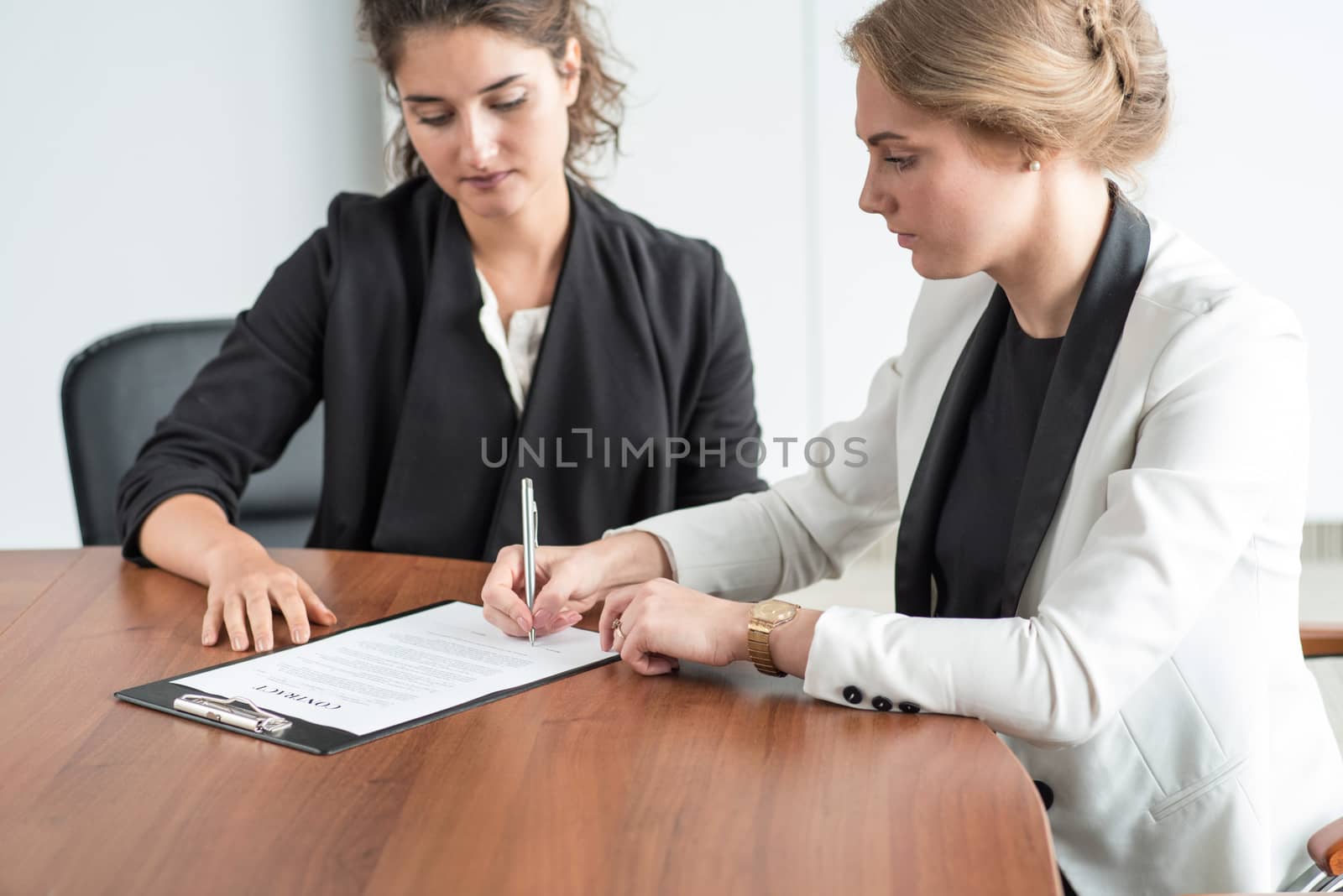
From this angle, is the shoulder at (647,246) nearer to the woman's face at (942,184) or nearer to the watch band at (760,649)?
the woman's face at (942,184)

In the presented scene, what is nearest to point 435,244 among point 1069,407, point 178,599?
point 178,599

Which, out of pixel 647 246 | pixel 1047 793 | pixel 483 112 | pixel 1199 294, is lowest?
pixel 1047 793

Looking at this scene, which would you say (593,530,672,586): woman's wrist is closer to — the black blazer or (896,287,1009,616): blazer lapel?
(896,287,1009,616): blazer lapel

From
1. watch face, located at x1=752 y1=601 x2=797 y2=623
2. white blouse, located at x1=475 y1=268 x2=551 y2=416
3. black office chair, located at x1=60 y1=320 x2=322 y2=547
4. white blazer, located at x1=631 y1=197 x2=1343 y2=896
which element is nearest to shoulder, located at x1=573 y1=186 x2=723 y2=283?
white blouse, located at x1=475 y1=268 x2=551 y2=416

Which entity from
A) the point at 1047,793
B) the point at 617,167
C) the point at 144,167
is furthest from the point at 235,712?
the point at 144,167

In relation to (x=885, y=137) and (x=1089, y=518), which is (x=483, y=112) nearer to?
(x=885, y=137)

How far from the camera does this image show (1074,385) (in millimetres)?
1207

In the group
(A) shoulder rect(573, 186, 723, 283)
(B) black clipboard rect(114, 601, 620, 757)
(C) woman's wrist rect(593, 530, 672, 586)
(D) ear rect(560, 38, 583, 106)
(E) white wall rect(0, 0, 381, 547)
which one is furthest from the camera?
(E) white wall rect(0, 0, 381, 547)

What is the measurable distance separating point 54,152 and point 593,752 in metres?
3.00

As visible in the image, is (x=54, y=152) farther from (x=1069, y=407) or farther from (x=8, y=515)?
(x=1069, y=407)

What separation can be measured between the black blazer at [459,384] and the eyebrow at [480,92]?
210 mm

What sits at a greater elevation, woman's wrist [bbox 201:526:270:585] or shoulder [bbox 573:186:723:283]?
shoulder [bbox 573:186:723:283]

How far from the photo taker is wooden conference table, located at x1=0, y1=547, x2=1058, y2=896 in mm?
791

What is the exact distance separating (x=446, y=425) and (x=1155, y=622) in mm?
1096
